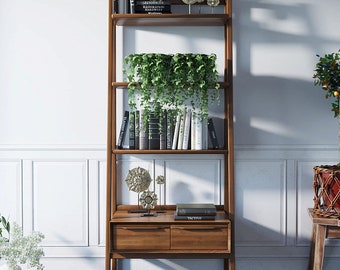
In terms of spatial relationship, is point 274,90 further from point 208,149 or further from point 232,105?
Result: point 208,149

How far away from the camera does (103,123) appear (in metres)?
3.25

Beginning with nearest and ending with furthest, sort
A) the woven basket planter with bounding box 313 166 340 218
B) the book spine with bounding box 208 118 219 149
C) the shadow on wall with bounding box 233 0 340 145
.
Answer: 1. the woven basket planter with bounding box 313 166 340 218
2. the book spine with bounding box 208 118 219 149
3. the shadow on wall with bounding box 233 0 340 145

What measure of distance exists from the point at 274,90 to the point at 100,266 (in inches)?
64.0

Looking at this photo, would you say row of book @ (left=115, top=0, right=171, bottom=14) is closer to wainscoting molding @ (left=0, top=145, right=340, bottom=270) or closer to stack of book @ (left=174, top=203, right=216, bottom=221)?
wainscoting molding @ (left=0, top=145, right=340, bottom=270)

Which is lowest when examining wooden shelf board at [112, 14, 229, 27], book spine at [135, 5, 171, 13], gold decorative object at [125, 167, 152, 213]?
gold decorative object at [125, 167, 152, 213]

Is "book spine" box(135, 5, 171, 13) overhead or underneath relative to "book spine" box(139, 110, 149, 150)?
overhead

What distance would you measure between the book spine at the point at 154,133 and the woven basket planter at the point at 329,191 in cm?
97

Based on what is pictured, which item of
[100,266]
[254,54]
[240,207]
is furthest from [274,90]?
[100,266]

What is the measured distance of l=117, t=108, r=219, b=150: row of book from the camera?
300 cm

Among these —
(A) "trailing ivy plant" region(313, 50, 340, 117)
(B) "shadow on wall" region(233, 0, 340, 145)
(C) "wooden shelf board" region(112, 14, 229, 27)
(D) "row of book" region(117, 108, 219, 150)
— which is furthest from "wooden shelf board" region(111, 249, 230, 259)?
(C) "wooden shelf board" region(112, 14, 229, 27)

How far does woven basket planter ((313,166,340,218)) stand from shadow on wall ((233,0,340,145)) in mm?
403

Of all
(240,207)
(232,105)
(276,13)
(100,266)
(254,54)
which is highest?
(276,13)

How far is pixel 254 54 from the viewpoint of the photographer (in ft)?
10.6

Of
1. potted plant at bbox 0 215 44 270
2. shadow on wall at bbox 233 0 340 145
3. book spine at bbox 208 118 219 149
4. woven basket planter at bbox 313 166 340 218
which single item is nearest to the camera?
woven basket planter at bbox 313 166 340 218
